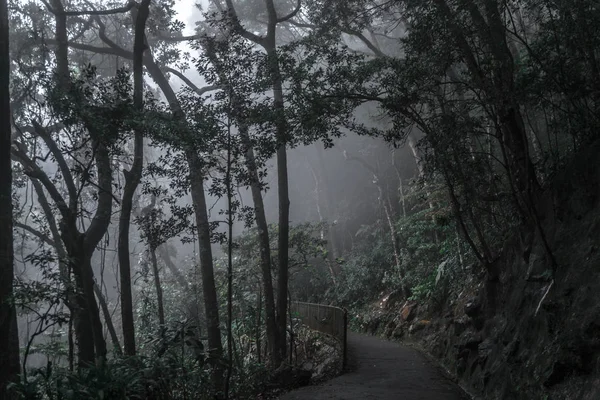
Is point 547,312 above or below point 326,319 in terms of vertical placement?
above

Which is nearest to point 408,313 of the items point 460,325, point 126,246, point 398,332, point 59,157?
point 398,332

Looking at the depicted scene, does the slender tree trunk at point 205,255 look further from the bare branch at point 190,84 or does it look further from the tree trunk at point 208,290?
the bare branch at point 190,84

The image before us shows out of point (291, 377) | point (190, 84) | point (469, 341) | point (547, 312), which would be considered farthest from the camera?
point (190, 84)

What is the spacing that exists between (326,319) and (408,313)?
11.5 ft

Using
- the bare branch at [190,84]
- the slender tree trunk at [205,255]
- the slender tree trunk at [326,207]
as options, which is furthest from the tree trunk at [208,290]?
the slender tree trunk at [326,207]

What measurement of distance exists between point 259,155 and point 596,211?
5.92 m

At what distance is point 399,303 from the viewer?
18953 mm

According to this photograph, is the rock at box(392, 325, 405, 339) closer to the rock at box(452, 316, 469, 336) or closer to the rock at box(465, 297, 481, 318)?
the rock at box(452, 316, 469, 336)

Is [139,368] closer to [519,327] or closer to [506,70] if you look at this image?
[519,327]

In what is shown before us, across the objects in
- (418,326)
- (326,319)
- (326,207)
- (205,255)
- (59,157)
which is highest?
(326,207)

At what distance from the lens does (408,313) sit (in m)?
16.8

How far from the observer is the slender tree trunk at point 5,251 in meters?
7.93

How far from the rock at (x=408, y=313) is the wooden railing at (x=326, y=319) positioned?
3182mm

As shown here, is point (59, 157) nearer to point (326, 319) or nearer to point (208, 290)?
point (208, 290)
